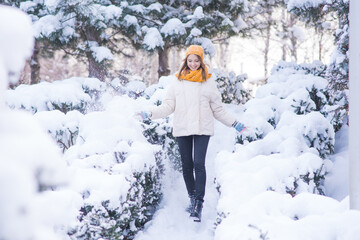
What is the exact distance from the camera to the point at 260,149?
4281 mm

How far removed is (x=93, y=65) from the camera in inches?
334

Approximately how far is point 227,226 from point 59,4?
6.70 m

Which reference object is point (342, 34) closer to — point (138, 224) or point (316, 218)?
point (316, 218)

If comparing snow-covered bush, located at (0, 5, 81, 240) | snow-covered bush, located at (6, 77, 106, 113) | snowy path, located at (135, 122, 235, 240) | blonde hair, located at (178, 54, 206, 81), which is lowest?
snowy path, located at (135, 122, 235, 240)

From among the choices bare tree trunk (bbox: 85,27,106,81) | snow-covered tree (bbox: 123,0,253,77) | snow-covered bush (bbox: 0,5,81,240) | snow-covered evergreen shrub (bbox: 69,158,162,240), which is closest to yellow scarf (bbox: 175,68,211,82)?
snow-covered evergreen shrub (bbox: 69,158,162,240)

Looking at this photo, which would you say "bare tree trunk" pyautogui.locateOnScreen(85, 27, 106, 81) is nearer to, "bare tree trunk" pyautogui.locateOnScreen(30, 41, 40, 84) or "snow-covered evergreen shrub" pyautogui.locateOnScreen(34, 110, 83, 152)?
"bare tree trunk" pyautogui.locateOnScreen(30, 41, 40, 84)

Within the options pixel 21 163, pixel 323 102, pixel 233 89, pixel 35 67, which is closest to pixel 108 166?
pixel 21 163

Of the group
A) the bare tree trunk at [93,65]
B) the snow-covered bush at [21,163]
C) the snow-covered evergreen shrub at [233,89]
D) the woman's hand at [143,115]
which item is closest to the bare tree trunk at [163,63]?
the snow-covered evergreen shrub at [233,89]

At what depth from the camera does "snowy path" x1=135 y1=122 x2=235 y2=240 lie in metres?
3.76

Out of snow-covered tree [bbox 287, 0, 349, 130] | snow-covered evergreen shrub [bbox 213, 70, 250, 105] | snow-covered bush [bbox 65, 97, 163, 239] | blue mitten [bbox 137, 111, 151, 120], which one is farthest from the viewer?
snow-covered evergreen shrub [bbox 213, 70, 250, 105]

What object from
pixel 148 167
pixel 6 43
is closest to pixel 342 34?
pixel 148 167

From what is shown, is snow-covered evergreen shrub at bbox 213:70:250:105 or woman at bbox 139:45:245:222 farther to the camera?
snow-covered evergreen shrub at bbox 213:70:250:105

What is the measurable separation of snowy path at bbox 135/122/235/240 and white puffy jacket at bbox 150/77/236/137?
3.58ft

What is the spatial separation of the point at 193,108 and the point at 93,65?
5427 mm
